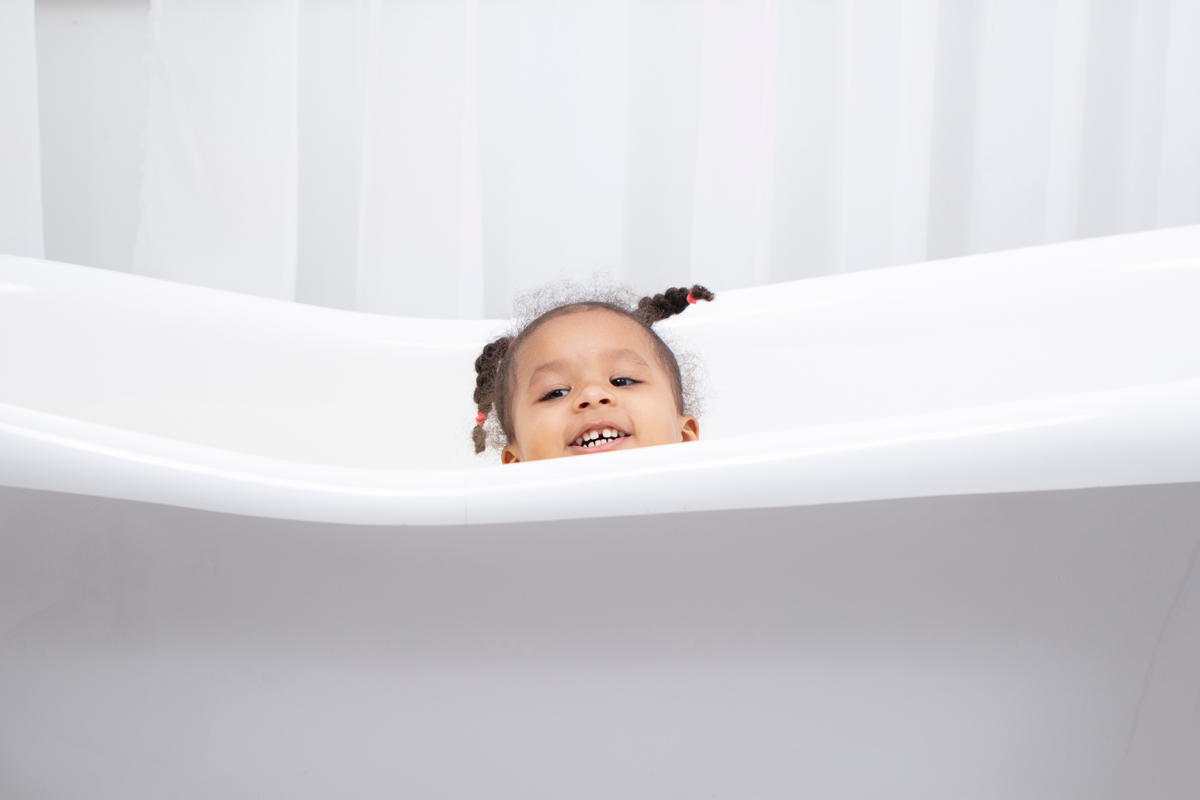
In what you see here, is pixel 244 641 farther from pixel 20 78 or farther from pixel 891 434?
pixel 20 78

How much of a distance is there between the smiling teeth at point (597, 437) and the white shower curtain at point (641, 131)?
73 cm

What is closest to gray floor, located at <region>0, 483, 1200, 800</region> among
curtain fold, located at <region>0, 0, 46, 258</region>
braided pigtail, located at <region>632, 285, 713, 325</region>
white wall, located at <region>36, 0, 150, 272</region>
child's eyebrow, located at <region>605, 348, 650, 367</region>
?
child's eyebrow, located at <region>605, 348, 650, 367</region>

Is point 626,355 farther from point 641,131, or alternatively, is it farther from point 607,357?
point 641,131

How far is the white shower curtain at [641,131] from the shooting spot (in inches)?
59.1

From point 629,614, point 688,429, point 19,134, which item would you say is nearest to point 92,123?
point 19,134

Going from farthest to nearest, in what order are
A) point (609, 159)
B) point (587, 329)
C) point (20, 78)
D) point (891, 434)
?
point (609, 159)
point (20, 78)
point (587, 329)
point (891, 434)

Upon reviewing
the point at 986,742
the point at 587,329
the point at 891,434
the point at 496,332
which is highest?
the point at 496,332

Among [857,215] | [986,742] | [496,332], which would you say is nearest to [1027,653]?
[986,742]

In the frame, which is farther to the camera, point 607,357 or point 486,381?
point 486,381

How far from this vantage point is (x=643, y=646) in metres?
0.53

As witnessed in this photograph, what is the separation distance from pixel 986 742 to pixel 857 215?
118 centimetres

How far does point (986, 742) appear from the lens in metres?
0.53

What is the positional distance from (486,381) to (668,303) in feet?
0.79

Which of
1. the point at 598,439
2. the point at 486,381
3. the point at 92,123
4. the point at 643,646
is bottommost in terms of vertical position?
the point at 643,646
